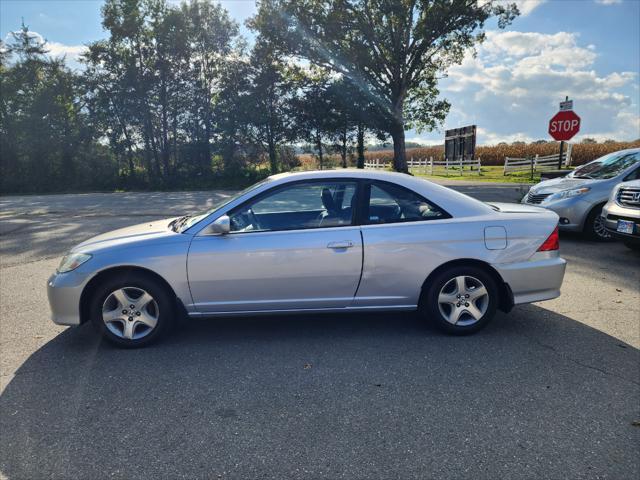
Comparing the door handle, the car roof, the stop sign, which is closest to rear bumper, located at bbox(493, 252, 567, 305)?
the car roof

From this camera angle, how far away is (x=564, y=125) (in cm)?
1577

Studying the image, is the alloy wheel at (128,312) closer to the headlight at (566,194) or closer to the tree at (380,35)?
the headlight at (566,194)

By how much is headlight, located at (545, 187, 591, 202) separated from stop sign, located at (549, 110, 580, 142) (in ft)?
29.9

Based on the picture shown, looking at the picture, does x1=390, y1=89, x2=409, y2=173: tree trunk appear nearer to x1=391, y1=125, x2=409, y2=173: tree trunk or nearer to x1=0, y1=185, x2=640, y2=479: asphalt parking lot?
x1=391, y1=125, x2=409, y2=173: tree trunk

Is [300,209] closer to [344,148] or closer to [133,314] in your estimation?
[133,314]

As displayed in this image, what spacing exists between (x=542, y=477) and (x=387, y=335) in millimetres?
1905

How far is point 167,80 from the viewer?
96.3 feet

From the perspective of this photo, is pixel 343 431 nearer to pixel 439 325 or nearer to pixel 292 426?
pixel 292 426

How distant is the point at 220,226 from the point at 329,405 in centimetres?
170

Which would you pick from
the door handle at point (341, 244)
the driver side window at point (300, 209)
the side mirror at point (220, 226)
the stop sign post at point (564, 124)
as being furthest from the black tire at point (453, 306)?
the stop sign post at point (564, 124)

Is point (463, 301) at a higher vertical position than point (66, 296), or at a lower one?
lower

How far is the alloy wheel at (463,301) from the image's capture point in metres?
3.91

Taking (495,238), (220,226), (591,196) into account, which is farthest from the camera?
(591,196)

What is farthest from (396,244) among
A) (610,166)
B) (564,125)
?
(564,125)
